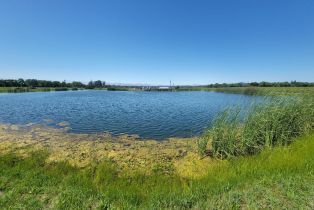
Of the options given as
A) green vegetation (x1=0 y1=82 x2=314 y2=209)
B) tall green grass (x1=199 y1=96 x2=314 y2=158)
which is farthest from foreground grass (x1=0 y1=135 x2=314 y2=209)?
tall green grass (x1=199 y1=96 x2=314 y2=158)

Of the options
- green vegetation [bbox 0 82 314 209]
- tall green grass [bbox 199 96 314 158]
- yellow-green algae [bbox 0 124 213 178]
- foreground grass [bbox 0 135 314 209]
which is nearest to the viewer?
foreground grass [bbox 0 135 314 209]

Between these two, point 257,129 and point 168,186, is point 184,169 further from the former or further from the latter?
point 257,129

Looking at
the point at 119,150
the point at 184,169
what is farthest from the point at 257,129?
the point at 119,150

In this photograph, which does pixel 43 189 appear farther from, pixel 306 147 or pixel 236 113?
pixel 306 147

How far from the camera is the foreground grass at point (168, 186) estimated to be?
3912 millimetres

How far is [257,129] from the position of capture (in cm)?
769

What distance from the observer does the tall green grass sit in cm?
742

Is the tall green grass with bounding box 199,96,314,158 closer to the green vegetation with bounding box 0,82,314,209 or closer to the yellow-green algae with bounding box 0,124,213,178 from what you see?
the green vegetation with bounding box 0,82,314,209

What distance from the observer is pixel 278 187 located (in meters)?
4.32

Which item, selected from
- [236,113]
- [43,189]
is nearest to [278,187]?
[236,113]

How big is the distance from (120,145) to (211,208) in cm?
669

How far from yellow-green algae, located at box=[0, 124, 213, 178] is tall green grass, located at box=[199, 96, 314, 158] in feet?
3.21

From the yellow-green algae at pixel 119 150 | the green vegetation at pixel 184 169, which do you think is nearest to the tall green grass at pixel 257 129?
the green vegetation at pixel 184 169

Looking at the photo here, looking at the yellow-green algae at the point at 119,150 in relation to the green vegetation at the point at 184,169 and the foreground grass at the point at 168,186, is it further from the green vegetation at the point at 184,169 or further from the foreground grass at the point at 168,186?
the foreground grass at the point at 168,186
